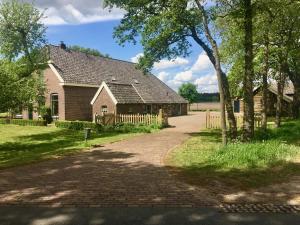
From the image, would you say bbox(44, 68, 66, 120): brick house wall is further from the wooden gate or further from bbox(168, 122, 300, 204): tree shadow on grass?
bbox(168, 122, 300, 204): tree shadow on grass

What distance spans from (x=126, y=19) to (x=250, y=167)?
1398 centimetres

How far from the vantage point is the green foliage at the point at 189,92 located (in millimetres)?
97688

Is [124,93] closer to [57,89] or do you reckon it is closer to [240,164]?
[57,89]

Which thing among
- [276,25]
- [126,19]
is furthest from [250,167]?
[276,25]

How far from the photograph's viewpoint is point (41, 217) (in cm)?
817

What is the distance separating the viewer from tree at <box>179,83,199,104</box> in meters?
97.7

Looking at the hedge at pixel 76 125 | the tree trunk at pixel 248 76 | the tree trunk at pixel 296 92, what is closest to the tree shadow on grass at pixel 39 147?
the hedge at pixel 76 125

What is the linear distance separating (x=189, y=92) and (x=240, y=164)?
84.8 m

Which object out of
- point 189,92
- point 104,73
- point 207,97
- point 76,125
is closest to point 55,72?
point 104,73

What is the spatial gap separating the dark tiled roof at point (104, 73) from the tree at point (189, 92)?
40704mm

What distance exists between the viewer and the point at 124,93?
3909 cm

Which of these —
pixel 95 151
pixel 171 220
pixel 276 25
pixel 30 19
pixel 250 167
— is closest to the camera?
pixel 171 220

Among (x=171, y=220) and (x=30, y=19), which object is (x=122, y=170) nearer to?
(x=171, y=220)

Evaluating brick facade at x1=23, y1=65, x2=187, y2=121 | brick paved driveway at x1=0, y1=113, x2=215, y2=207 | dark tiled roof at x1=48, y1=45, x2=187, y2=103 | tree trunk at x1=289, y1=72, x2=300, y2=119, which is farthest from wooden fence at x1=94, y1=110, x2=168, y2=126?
tree trunk at x1=289, y1=72, x2=300, y2=119
